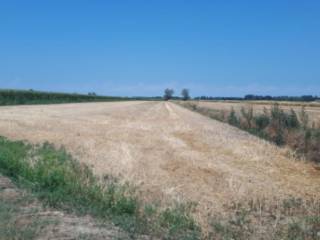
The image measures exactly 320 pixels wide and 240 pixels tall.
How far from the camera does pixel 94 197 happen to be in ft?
27.5

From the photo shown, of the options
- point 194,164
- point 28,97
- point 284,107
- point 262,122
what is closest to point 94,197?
point 194,164

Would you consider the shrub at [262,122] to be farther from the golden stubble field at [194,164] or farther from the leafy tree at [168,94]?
the leafy tree at [168,94]

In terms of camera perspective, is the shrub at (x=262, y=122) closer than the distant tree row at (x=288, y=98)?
Yes

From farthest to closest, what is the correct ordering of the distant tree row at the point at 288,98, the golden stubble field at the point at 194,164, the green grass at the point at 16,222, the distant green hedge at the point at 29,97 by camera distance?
the distant tree row at the point at 288,98, the distant green hedge at the point at 29,97, the golden stubble field at the point at 194,164, the green grass at the point at 16,222

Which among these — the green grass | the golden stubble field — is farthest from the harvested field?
the green grass

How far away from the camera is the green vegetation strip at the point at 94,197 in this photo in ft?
22.9

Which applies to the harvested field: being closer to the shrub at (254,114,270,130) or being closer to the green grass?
the shrub at (254,114,270,130)

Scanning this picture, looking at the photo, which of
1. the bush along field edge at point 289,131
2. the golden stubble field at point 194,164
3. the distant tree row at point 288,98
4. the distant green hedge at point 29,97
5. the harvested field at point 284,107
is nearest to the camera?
the golden stubble field at point 194,164

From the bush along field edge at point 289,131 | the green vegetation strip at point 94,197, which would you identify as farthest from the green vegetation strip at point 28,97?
the green vegetation strip at point 94,197

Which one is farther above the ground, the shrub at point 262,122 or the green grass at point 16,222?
the shrub at point 262,122

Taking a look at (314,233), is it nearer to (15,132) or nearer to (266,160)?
(266,160)

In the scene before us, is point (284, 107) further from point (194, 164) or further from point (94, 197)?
point (94, 197)

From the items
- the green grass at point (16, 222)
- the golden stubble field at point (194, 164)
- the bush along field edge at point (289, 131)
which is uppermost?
the bush along field edge at point (289, 131)

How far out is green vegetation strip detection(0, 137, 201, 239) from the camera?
697cm
